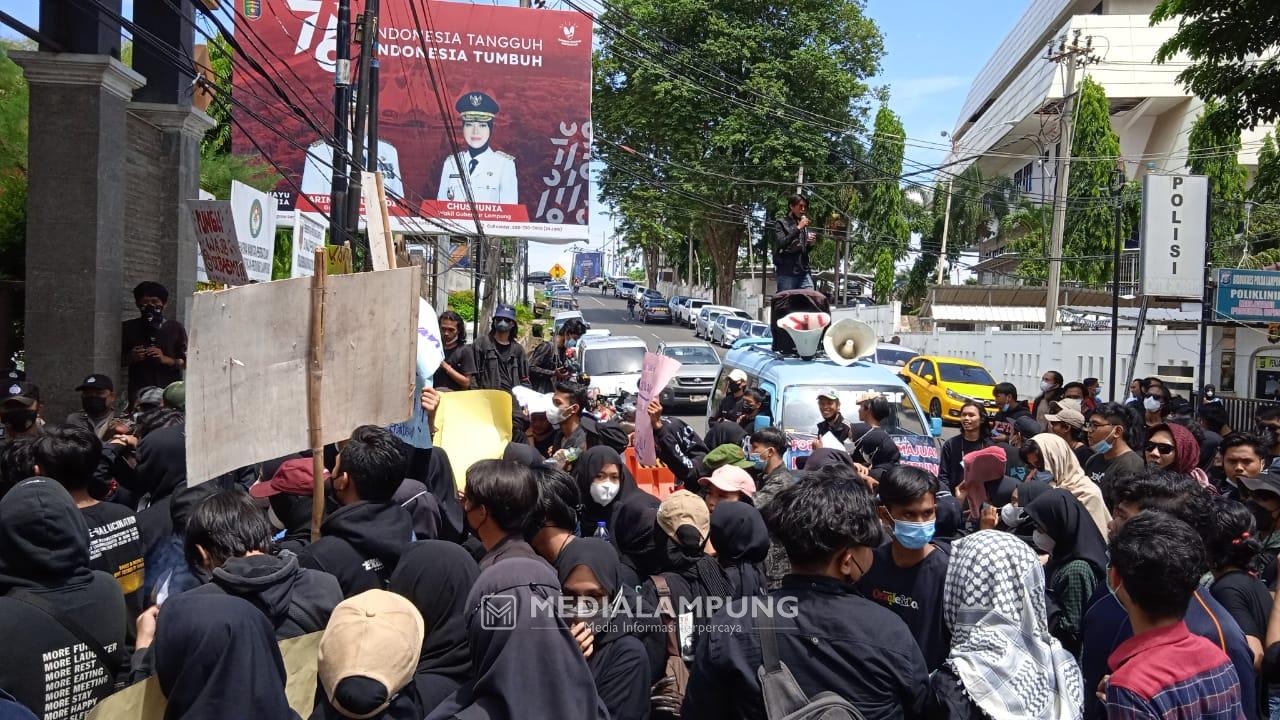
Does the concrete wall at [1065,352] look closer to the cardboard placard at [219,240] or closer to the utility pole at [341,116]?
the utility pole at [341,116]

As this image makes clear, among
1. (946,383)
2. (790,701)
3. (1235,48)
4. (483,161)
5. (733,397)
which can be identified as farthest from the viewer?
(483,161)

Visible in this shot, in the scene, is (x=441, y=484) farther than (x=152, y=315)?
No

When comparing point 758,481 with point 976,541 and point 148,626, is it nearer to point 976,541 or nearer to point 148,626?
point 976,541

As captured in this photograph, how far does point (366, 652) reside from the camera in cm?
263

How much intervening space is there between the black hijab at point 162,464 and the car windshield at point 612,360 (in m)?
Answer: 15.1

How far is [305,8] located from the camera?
76.2 ft

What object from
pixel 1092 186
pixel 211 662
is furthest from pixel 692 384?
pixel 1092 186

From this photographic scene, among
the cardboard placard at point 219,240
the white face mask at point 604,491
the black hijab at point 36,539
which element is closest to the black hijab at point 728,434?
the white face mask at point 604,491

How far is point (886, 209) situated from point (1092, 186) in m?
10.5

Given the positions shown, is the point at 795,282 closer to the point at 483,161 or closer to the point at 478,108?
the point at 483,161

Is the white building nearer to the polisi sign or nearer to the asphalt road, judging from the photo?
the asphalt road

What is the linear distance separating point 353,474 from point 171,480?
1.35 m

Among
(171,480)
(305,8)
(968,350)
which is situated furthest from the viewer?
(968,350)

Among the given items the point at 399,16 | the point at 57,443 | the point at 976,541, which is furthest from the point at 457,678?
the point at 399,16
